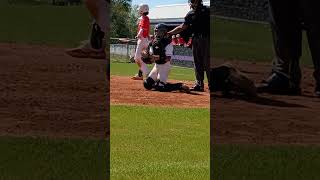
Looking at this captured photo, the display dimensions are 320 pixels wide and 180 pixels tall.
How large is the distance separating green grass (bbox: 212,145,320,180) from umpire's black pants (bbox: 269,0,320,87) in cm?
43

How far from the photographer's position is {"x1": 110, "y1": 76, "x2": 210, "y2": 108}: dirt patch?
9227mm

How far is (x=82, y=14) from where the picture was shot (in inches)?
106

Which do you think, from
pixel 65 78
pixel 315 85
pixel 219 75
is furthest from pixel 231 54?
pixel 65 78

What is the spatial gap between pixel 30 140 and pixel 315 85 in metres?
2.05

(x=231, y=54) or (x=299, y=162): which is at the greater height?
(x=231, y=54)

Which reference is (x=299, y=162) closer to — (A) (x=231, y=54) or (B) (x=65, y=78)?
(A) (x=231, y=54)

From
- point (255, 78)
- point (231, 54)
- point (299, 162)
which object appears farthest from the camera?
point (299, 162)

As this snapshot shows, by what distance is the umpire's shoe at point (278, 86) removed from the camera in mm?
2857

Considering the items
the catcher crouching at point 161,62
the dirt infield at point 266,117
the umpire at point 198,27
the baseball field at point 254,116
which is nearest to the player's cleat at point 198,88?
the catcher crouching at point 161,62

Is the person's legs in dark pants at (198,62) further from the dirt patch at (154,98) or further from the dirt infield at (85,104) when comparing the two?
the dirt infield at (85,104)

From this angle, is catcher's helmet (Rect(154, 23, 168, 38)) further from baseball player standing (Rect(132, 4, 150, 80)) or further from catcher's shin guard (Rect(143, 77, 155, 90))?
baseball player standing (Rect(132, 4, 150, 80))

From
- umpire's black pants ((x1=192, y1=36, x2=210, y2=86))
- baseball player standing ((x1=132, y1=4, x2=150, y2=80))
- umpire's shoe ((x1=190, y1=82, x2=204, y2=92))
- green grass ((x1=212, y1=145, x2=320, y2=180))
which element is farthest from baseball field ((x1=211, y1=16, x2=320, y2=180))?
baseball player standing ((x1=132, y1=4, x2=150, y2=80))

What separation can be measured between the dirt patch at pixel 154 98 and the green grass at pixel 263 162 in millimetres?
5538

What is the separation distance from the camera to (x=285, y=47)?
291 centimetres
